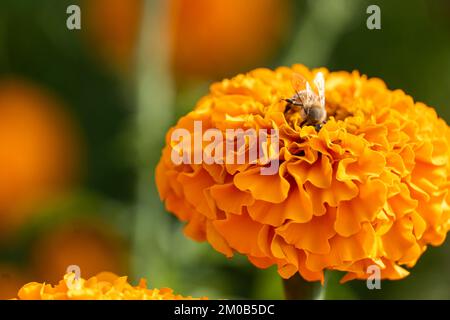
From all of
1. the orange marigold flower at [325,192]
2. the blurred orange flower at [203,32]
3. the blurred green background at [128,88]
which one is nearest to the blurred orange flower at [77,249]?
the blurred green background at [128,88]

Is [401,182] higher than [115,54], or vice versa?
[115,54]

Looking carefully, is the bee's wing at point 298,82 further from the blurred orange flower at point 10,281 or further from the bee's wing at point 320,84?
the blurred orange flower at point 10,281

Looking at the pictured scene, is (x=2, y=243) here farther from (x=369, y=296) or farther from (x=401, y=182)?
(x=401, y=182)

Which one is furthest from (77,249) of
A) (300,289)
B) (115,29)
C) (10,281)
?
(300,289)

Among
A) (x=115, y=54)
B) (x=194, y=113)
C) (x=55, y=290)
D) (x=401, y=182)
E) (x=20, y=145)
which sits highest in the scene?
(x=115, y=54)

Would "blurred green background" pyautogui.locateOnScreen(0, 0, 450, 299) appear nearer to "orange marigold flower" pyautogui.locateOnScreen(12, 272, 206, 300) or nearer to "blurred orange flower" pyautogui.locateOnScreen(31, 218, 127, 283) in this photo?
"blurred orange flower" pyautogui.locateOnScreen(31, 218, 127, 283)

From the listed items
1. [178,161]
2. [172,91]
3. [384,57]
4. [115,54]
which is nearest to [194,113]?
[178,161]
